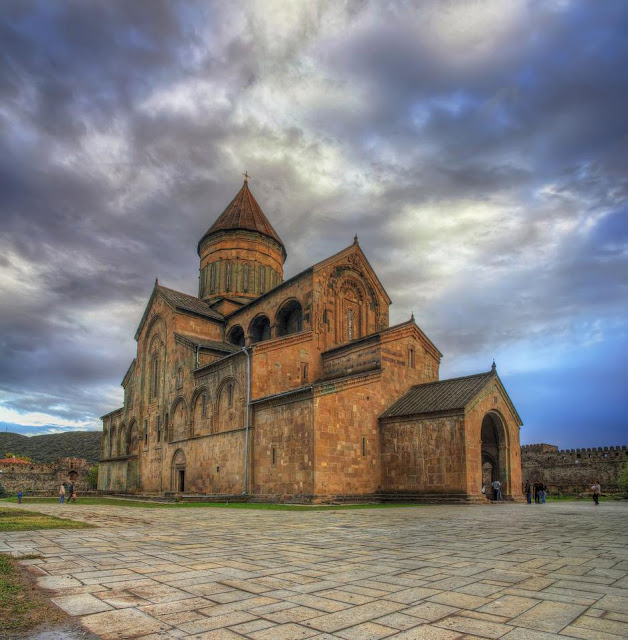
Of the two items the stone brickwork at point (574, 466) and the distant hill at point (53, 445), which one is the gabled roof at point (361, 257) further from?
the distant hill at point (53, 445)

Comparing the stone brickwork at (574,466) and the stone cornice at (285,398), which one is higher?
the stone cornice at (285,398)

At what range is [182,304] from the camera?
3170cm

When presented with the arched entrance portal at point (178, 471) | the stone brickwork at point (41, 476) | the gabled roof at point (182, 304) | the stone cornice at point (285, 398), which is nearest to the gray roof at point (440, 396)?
the stone cornice at point (285, 398)

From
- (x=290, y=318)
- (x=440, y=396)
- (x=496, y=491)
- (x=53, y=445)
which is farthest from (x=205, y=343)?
(x=53, y=445)

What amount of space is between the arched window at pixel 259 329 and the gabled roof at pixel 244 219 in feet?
28.2

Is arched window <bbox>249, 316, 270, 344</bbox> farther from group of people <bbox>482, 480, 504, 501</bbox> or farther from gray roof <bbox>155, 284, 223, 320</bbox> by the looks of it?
group of people <bbox>482, 480, 504, 501</bbox>

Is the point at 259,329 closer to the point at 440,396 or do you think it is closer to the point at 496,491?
the point at 440,396

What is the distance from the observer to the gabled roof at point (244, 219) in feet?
119

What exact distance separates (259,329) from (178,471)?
30.9ft

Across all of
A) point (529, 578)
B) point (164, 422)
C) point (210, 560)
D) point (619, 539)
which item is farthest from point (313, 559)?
point (164, 422)

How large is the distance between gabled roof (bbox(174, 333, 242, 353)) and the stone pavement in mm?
19645

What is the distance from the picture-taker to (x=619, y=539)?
27.8 feet

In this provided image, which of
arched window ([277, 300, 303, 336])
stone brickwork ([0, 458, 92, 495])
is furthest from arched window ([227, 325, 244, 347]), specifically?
stone brickwork ([0, 458, 92, 495])

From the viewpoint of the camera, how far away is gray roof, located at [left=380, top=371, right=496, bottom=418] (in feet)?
68.5
